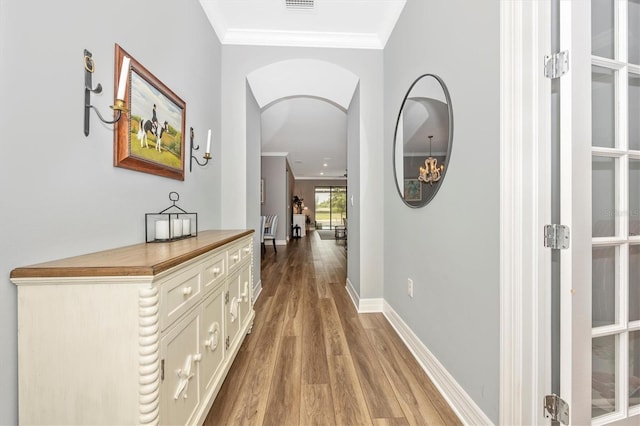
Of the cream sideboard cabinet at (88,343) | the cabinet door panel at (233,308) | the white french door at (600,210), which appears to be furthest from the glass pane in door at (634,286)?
the cabinet door panel at (233,308)

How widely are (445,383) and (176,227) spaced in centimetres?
174

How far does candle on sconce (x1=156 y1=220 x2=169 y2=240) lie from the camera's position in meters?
1.38

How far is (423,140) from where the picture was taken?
5.78ft

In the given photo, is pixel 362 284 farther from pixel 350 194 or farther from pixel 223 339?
pixel 223 339

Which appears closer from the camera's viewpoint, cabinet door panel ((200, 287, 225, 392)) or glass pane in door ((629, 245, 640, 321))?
glass pane in door ((629, 245, 640, 321))

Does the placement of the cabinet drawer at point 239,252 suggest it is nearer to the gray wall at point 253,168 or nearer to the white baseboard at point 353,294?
the gray wall at point 253,168

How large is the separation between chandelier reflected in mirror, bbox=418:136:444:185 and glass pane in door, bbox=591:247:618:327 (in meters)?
0.77

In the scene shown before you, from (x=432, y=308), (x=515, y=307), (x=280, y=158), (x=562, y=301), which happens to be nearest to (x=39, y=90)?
(x=515, y=307)

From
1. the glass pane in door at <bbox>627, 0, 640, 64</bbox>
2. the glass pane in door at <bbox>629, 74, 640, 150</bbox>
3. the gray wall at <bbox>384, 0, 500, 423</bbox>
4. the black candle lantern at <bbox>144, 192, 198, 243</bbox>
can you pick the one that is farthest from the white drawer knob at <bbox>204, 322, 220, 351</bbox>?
the glass pane in door at <bbox>627, 0, 640, 64</bbox>

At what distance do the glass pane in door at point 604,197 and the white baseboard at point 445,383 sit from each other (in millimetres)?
925

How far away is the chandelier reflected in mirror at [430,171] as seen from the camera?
5.20 ft

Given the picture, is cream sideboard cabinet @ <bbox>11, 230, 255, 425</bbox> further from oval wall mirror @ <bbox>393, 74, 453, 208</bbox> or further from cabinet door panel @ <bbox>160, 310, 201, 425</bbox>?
oval wall mirror @ <bbox>393, 74, 453, 208</bbox>

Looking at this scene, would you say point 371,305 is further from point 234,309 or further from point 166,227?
point 166,227

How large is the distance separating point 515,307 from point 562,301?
0.15 metres
